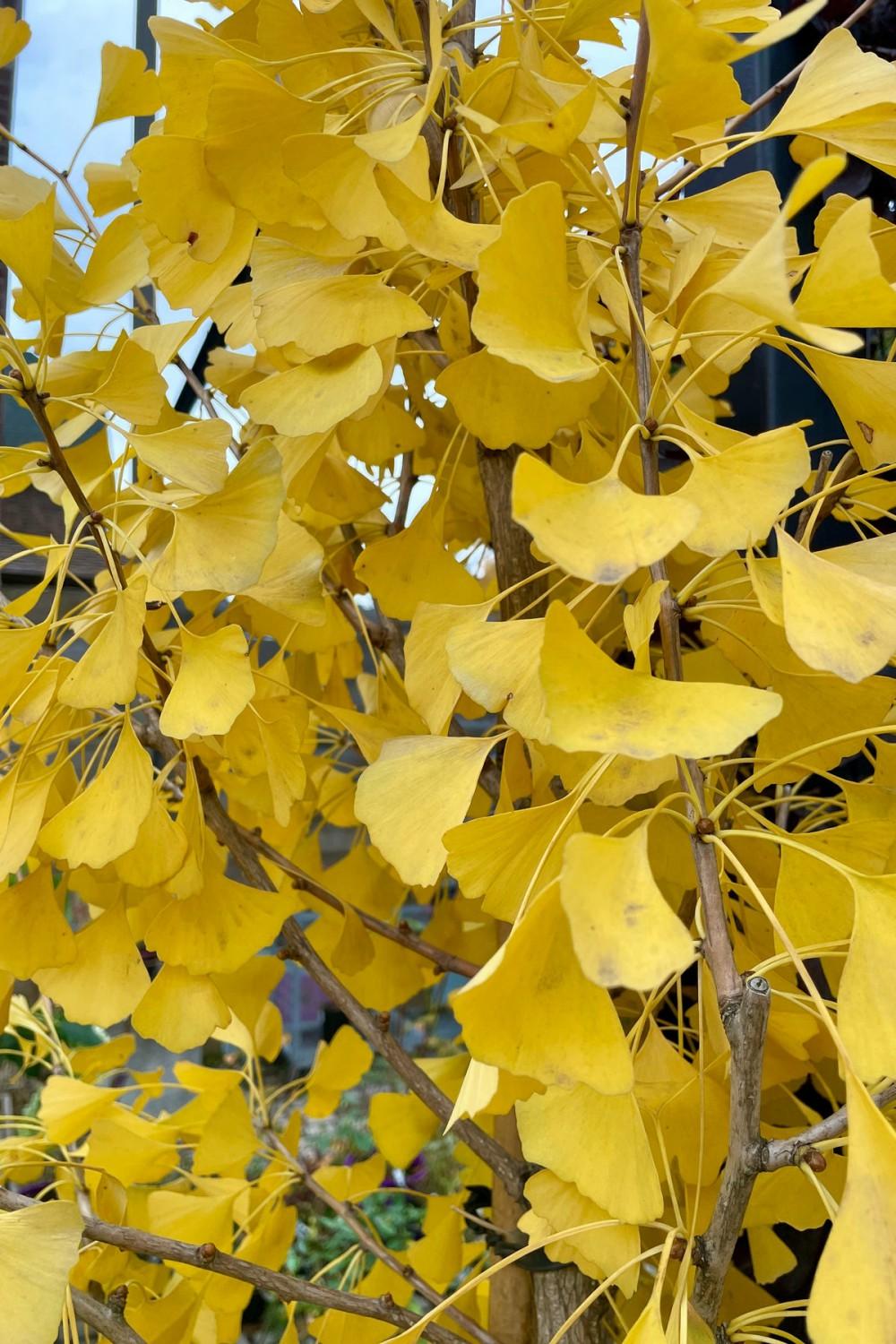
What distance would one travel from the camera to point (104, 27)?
1186mm

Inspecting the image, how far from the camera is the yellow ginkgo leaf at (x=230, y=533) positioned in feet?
1.14

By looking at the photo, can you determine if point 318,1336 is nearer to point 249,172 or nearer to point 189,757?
point 189,757

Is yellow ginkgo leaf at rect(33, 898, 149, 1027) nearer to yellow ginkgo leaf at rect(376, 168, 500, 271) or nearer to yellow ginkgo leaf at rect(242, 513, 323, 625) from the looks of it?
yellow ginkgo leaf at rect(242, 513, 323, 625)

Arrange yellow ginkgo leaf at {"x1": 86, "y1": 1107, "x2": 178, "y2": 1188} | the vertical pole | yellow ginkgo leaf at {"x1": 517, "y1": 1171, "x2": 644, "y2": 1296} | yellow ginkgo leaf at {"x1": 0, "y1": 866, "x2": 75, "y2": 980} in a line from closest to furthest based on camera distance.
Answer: yellow ginkgo leaf at {"x1": 517, "y1": 1171, "x2": 644, "y2": 1296} → yellow ginkgo leaf at {"x1": 0, "y1": 866, "x2": 75, "y2": 980} → yellow ginkgo leaf at {"x1": 86, "y1": 1107, "x2": 178, "y2": 1188} → the vertical pole

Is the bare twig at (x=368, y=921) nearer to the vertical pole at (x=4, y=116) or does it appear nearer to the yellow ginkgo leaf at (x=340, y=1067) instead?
the yellow ginkgo leaf at (x=340, y=1067)

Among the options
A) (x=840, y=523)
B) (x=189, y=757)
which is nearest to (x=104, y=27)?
(x=840, y=523)

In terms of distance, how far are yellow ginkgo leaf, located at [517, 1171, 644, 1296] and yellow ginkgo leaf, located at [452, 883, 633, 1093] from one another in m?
0.10

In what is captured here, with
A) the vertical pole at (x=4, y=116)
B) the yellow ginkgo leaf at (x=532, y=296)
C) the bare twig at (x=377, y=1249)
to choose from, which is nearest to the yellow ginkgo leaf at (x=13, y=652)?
the yellow ginkgo leaf at (x=532, y=296)

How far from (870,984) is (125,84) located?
0.49 m

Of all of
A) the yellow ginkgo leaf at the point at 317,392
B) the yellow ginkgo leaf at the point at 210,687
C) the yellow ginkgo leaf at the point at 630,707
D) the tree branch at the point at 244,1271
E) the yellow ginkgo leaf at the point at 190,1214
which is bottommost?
the yellow ginkgo leaf at the point at 190,1214

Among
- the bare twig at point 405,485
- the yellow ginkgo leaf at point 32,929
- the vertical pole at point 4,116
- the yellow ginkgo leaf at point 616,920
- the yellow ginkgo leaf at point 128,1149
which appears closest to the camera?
the yellow ginkgo leaf at point 616,920

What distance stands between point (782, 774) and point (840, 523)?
455 mm

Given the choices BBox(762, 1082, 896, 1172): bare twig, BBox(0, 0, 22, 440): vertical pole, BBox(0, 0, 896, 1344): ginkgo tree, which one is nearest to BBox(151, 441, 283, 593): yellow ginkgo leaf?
BBox(0, 0, 896, 1344): ginkgo tree

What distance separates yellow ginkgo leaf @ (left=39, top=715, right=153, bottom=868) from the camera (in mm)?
353
